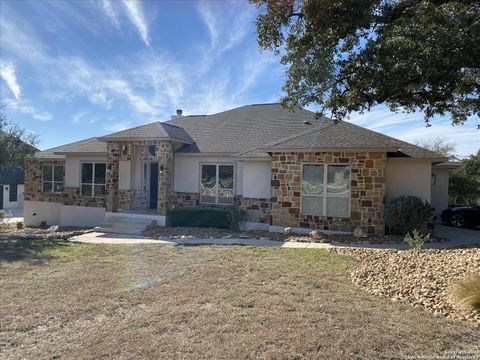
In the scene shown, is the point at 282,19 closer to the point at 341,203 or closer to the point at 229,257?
the point at 229,257

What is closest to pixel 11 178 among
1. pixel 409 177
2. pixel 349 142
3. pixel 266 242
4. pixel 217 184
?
pixel 217 184

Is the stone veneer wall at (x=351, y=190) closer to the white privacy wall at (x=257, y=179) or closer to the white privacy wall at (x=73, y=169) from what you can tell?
the white privacy wall at (x=257, y=179)

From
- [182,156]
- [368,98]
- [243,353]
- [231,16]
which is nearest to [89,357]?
[243,353]

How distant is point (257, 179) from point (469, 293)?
11.1 metres

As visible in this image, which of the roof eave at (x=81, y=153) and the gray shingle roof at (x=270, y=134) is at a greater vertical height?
the gray shingle roof at (x=270, y=134)

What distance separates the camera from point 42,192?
21750 millimetres

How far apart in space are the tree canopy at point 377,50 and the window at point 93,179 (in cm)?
1373

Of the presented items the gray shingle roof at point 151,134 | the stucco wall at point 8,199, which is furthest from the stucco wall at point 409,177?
the stucco wall at point 8,199

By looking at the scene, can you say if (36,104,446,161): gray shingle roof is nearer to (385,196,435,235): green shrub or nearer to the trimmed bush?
(385,196,435,235): green shrub

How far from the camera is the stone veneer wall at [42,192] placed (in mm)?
20016

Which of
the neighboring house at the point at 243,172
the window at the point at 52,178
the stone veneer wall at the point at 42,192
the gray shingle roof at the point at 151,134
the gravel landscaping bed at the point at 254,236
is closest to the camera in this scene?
the gravel landscaping bed at the point at 254,236

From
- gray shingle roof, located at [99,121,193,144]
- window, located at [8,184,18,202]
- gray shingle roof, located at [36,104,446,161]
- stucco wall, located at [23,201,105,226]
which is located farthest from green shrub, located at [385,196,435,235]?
window, located at [8,184,18,202]

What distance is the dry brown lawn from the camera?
435cm

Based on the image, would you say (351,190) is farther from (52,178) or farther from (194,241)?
(52,178)
